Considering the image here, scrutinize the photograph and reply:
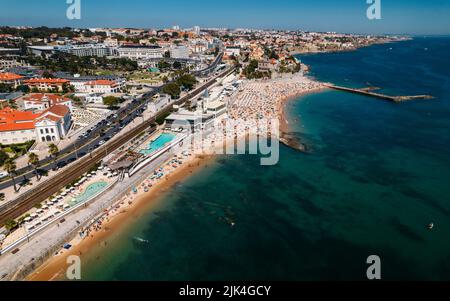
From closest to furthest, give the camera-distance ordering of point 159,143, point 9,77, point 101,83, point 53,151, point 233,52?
point 53,151
point 159,143
point 101,83
point 9,77
point 233,52

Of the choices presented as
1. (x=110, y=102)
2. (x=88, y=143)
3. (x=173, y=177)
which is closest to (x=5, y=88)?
(x=110, y=102)

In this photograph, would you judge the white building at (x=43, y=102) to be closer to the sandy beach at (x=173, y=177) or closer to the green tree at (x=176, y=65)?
the sandy beach at (x=173, y=177)

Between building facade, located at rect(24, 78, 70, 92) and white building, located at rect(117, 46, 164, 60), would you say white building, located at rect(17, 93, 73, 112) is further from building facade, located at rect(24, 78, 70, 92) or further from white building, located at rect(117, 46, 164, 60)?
white building, located at rect(117, 46, 164, 60)

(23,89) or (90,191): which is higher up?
(23,89)

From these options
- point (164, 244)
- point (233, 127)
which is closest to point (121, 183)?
point (164, 244)

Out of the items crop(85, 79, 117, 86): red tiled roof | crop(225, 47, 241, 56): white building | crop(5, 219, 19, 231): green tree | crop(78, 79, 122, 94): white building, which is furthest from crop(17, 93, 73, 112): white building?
crop(225, 47, 241, 56): white building

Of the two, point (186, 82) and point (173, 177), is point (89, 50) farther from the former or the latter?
point (173, 177)
